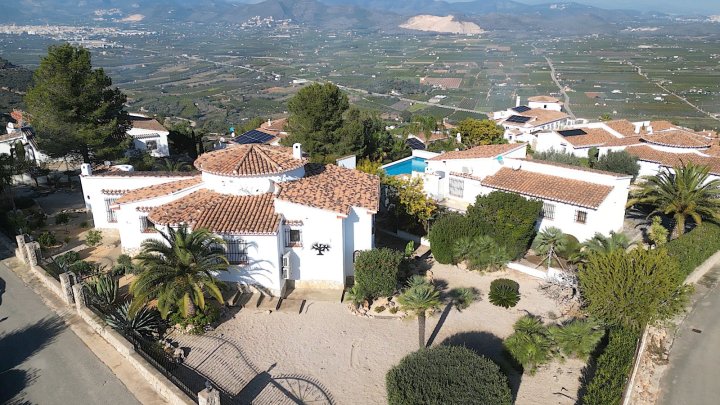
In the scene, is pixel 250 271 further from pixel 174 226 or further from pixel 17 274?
pixel 17 274

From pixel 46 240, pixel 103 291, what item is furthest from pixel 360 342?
pixel 46 240

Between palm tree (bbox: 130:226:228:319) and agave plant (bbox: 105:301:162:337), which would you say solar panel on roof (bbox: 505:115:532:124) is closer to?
palm tree (bbox: 130:226:228:319)

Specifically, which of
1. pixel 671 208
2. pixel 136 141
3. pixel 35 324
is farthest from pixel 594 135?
pixel 35 324

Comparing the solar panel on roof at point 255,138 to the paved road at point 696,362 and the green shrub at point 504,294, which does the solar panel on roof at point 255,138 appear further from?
the paved road at point 696,362

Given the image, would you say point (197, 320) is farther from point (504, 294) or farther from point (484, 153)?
point (484, 153)

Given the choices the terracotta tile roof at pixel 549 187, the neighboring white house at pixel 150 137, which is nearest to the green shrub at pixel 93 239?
the terracotta tile roof at pixel 549 187

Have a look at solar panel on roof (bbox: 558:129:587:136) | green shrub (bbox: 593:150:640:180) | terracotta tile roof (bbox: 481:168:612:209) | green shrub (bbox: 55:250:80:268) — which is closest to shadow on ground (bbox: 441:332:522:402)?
terracotta tile roof (bbox: 481:168:612:209)

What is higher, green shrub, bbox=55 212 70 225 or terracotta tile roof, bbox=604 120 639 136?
green shrub, bbox=55 212 70 225
